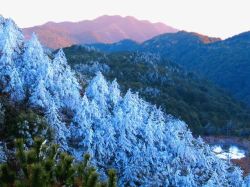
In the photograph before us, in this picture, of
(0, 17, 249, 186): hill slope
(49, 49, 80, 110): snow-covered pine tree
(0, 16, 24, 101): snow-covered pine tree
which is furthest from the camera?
(49, 49, 80, 110): snow-covered pine tree

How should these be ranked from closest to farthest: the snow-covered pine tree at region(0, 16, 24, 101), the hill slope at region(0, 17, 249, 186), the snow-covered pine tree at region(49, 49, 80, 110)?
the snow-covered pine tree at region(0, 16, 24, 101)
the hill slope at region(0, 17, 249, 186)
the snow-covered pine tree at region(49, 49, 80, 110)

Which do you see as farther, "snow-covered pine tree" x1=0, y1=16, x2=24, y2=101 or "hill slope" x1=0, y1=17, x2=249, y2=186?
"hill slope" x1=0, y1=17, x2=249, y2=186

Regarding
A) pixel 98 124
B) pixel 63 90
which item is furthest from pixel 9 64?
pixel 98 124

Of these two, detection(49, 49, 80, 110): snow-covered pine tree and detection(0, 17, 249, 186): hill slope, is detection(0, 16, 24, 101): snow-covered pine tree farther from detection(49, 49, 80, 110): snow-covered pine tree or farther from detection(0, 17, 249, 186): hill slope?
detection(49, 49, 80, 110): snow-covered pine tree

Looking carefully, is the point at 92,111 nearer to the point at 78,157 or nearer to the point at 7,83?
the point at 78,157

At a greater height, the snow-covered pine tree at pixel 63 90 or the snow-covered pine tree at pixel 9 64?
the snow-covered pine tree at pixel 9 64

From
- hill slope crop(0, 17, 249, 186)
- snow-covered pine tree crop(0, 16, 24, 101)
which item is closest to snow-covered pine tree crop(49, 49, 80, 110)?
hill slope crop(0, 17, 249, 186)

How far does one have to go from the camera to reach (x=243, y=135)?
177 meters

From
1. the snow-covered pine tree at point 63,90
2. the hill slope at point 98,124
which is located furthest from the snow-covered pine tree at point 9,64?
the snow-covered pine tree at point 63,90

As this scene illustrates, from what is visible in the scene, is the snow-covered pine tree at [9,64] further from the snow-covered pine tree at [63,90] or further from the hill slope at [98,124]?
the snow-covered pine tree at [63,90]

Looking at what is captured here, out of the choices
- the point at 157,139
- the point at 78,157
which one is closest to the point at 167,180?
the point at 157,139

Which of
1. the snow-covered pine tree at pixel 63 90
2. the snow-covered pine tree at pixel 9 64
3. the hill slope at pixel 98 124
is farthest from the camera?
the snow-covered pine tree at pixel 63 90

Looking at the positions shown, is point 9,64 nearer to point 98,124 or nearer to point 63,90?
point 63,90

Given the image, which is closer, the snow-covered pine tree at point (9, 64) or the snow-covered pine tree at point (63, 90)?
the snow-covered pine tree at point (9, 64)
